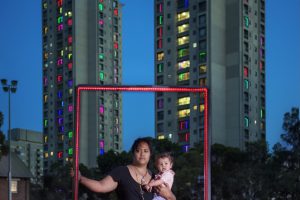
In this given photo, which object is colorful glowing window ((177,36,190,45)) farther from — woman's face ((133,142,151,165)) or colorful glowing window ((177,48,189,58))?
woman's face ((133,142,151,165))

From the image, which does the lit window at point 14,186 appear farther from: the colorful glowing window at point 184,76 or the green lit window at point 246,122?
the colorful glowing window at point 184,76

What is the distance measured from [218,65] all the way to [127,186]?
89.5m

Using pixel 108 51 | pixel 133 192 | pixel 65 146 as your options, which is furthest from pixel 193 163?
pixel 108 51

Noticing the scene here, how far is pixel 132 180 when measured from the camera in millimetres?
6230

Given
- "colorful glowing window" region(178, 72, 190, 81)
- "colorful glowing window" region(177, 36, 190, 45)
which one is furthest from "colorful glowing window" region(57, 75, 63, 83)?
"colorful glowing window" region(178, 72, 190, 81)

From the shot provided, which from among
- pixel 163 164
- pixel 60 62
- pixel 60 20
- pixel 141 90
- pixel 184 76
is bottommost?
pixel 163 164

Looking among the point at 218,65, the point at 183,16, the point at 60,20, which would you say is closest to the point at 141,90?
the point at 218,65

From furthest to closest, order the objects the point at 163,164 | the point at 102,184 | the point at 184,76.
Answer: the point at 184,76 < the point at 163,164 < the point at 102,184

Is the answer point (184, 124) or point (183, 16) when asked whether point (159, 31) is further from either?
point (184, 124)

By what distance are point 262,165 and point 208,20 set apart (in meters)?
46.6

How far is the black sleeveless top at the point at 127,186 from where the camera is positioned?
6.20 meters

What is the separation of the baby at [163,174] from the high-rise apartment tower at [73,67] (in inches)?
4400

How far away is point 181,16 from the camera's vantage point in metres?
101

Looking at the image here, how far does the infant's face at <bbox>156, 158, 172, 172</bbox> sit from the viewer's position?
6.78 m
